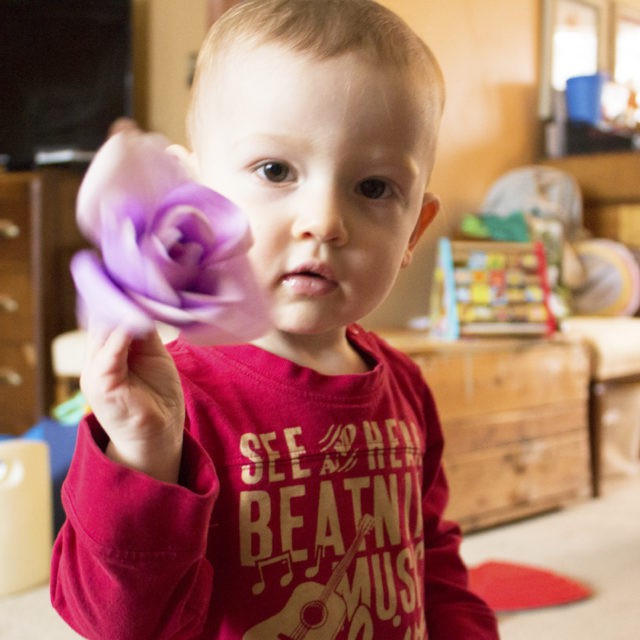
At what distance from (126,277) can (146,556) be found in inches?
6.9

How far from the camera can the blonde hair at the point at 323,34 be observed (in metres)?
0.58

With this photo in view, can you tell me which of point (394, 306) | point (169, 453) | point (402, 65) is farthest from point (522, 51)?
point (169, 453)

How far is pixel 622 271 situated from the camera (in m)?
2.64

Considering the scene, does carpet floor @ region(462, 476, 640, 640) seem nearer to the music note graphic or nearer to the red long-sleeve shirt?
the red long-sleeve shirt

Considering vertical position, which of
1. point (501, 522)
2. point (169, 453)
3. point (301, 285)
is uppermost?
point (301, 285)

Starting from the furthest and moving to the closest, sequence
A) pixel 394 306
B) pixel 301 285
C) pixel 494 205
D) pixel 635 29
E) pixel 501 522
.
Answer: pixel 635 29 < pixel 494 205 < pixel 394 306 < pixel 501 522 < pixel 301 285

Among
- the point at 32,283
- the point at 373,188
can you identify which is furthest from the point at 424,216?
the point at 32,283

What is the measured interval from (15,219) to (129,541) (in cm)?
204

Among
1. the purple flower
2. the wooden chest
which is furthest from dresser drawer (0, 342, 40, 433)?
the purple flower

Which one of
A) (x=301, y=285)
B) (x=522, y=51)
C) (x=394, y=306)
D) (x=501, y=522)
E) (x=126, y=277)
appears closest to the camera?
(x=126, y=277)

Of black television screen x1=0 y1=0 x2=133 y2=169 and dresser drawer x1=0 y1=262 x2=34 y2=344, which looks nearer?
dresser drawer x1=0 y1=262 x2=34 y2=344

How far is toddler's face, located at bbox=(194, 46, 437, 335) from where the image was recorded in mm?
562

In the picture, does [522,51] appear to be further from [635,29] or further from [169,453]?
[169,453]

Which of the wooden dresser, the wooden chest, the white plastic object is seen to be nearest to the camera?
the white plastic object
